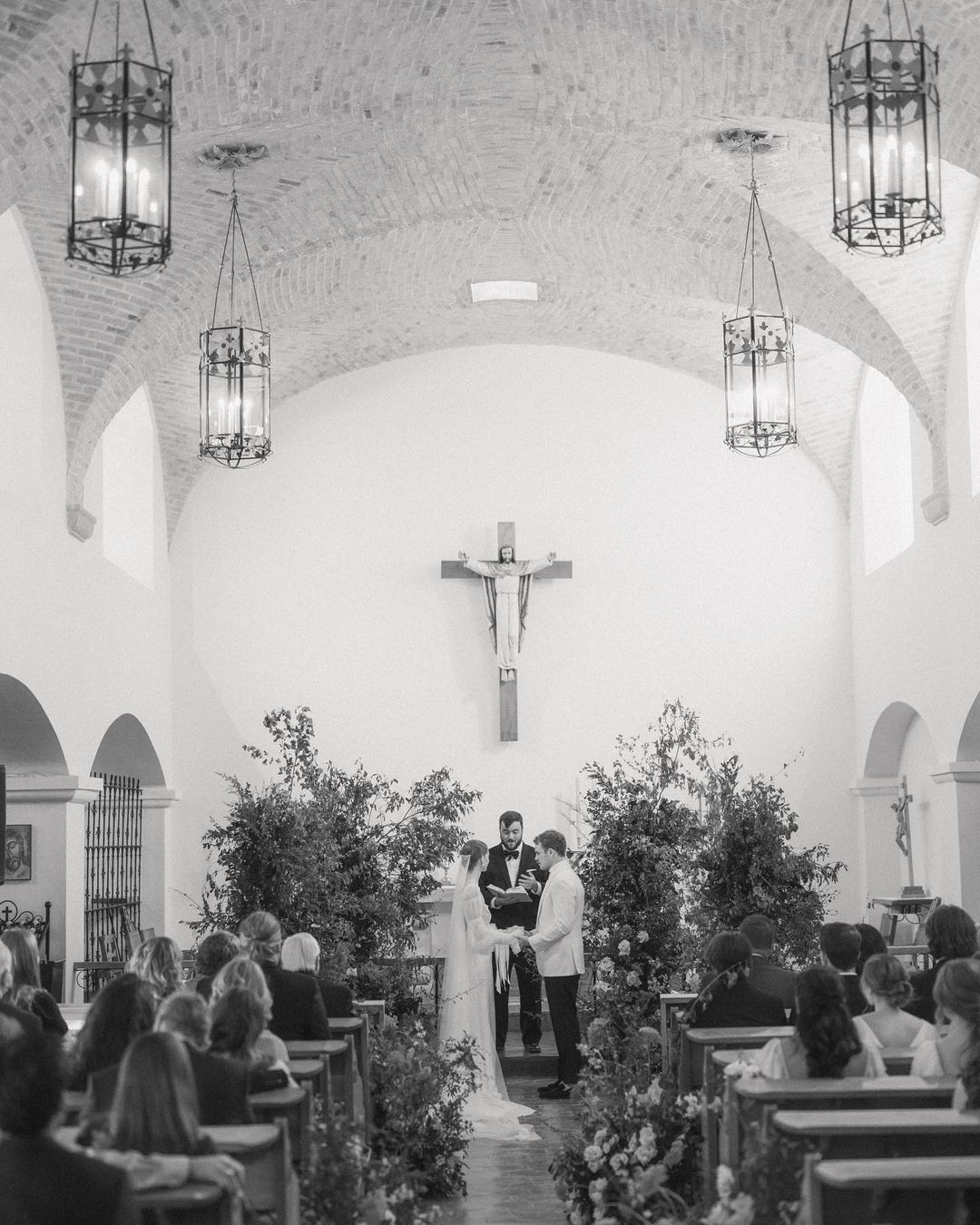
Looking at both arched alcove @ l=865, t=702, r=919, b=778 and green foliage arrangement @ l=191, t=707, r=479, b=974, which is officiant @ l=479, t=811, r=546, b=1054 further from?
arched alcove @ l=865, t=702, r=919, b=778

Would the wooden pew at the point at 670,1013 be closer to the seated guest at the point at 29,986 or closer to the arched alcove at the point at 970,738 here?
the seated guest at the point at 29,986

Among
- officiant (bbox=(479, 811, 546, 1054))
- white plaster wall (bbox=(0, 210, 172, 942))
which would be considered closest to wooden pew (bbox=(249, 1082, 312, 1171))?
officiant (bbox=(479, 811, 546, 1054))

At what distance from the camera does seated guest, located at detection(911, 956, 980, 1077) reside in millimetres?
5039

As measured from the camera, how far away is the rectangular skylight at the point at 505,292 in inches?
555

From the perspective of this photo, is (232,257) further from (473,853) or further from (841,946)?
(841,946)

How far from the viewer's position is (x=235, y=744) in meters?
15.1

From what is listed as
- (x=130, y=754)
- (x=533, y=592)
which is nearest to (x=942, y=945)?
(x=533, y=592)

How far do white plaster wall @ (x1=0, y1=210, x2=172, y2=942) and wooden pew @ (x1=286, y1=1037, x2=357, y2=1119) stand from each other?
15.6ft

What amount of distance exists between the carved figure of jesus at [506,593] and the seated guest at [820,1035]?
989 centimetres

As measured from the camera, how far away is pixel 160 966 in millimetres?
6383

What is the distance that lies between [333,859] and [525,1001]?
2.95m

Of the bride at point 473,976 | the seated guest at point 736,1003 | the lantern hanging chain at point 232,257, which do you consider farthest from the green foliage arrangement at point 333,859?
the lantern hanging chain at point 232,257

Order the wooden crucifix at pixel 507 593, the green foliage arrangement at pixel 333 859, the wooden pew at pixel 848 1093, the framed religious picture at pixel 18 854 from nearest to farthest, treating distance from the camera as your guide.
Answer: the wooden pew at pixel 848 1093 < the green foliage arrangement at pixel 333 859 < the framed religious picture at pixel 18 854 < the wooden crucifix at pixel 507 593

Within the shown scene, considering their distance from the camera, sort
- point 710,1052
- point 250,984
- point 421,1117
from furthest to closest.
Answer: point 421,1117, point 710,1052, point 250,984
